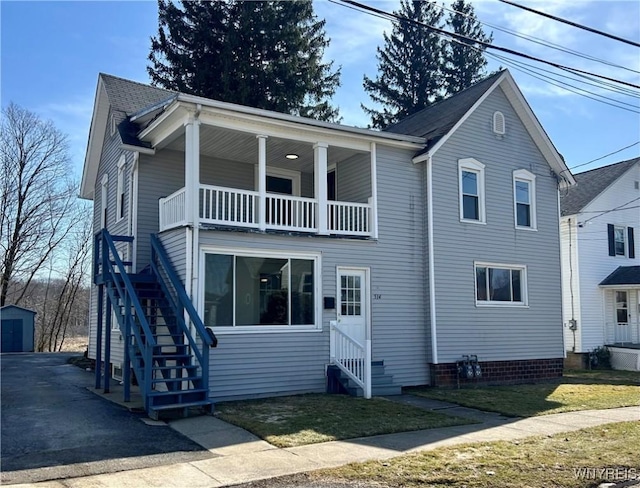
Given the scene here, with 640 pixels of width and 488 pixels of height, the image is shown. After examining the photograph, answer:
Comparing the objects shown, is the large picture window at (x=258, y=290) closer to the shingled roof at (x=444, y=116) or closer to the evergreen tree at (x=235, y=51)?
the shingled roof at (x=444, y=116)

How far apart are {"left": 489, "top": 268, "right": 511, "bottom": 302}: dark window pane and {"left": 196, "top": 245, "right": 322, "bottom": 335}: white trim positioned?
5562 mm

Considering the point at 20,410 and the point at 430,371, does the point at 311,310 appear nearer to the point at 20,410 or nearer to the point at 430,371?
the point at 430,371

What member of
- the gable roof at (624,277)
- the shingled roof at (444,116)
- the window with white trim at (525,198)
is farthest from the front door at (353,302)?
the gable roof at (624,277)

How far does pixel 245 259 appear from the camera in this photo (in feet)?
41.0

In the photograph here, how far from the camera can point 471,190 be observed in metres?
16.2

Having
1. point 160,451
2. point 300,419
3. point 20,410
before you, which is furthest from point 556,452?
point 20,410

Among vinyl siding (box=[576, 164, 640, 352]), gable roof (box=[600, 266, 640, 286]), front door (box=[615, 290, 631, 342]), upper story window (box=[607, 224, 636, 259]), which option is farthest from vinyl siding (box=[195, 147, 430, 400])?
front door (box=[615, 290, 631, 342])

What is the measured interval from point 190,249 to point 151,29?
21.3 meters

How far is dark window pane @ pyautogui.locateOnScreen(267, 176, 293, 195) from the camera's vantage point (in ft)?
53.9

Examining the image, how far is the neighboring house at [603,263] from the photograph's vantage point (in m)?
23.6

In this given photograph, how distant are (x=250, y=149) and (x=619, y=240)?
18.1 m

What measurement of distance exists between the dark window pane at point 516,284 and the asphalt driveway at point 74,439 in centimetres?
1093

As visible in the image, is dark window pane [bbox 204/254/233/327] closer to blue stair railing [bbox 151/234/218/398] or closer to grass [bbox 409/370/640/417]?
blue stair railing [bbox 151/234/218/398]

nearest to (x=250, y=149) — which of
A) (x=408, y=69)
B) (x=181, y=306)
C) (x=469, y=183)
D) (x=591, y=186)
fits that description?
(x=181, y=306)
